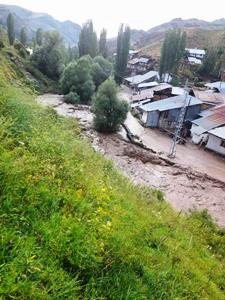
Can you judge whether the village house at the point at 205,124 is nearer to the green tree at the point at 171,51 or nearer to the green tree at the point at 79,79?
the green tree at the point at 79,79

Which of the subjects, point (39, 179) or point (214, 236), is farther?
point (214, 236)

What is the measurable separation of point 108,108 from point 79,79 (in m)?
14.0

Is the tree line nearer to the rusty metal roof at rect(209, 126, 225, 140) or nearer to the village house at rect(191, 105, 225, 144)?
the village house at rect(191, 105, 225, 144)

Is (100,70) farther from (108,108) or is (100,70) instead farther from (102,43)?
(108,108)

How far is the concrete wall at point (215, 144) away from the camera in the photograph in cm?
2506

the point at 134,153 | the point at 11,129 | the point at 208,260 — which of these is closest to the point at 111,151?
the point at 134,153

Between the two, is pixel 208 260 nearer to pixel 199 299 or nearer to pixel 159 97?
pixel 199 299

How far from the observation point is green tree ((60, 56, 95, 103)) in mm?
39188

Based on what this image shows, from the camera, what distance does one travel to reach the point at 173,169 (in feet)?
69.7

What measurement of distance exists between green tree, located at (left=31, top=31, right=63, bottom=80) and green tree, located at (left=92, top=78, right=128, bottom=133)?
74.2 feet

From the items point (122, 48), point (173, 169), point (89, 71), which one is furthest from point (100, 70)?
point (173, 169)

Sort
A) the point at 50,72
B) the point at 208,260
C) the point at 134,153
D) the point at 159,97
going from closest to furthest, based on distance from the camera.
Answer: the point at 208,260
the point at 134,153
the point at 159,97
the point at 50,72

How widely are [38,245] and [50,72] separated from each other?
160 feet

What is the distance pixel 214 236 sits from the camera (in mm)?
9188
